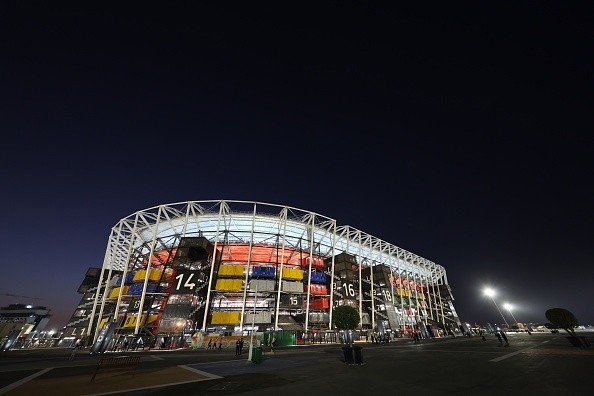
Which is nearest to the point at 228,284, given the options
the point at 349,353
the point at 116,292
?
the point at 116,292

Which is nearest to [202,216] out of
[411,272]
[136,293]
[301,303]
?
[136,293]

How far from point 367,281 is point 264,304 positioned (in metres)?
27.8

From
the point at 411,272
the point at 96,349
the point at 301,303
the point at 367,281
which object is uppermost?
the point at 411,272

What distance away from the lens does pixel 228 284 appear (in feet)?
161

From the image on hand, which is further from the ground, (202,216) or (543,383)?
(202,216)

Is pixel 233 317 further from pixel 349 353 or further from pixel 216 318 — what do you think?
pixel 349 353

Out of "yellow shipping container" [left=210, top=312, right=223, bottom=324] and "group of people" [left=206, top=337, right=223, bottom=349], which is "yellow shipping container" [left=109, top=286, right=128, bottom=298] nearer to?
"yellow shipping container" [left=210, top=312, right=223, bottom=324]

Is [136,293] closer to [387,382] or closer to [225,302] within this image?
[225,302]

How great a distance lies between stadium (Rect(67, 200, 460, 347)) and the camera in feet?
148

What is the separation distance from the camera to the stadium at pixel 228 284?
4509 centimetres

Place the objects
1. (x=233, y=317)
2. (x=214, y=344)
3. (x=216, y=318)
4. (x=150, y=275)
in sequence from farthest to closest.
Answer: (x=150, y=275)
(x=233, y=317)
(x=216, y=318)
(x=214, y=344)

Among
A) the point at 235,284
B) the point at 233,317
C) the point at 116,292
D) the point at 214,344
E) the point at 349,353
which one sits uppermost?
the point at 235,284

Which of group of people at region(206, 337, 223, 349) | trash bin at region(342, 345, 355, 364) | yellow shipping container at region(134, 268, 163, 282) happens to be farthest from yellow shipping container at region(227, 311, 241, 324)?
trash bin at region(342, 345, 355, 364)

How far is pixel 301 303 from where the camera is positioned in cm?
5284
